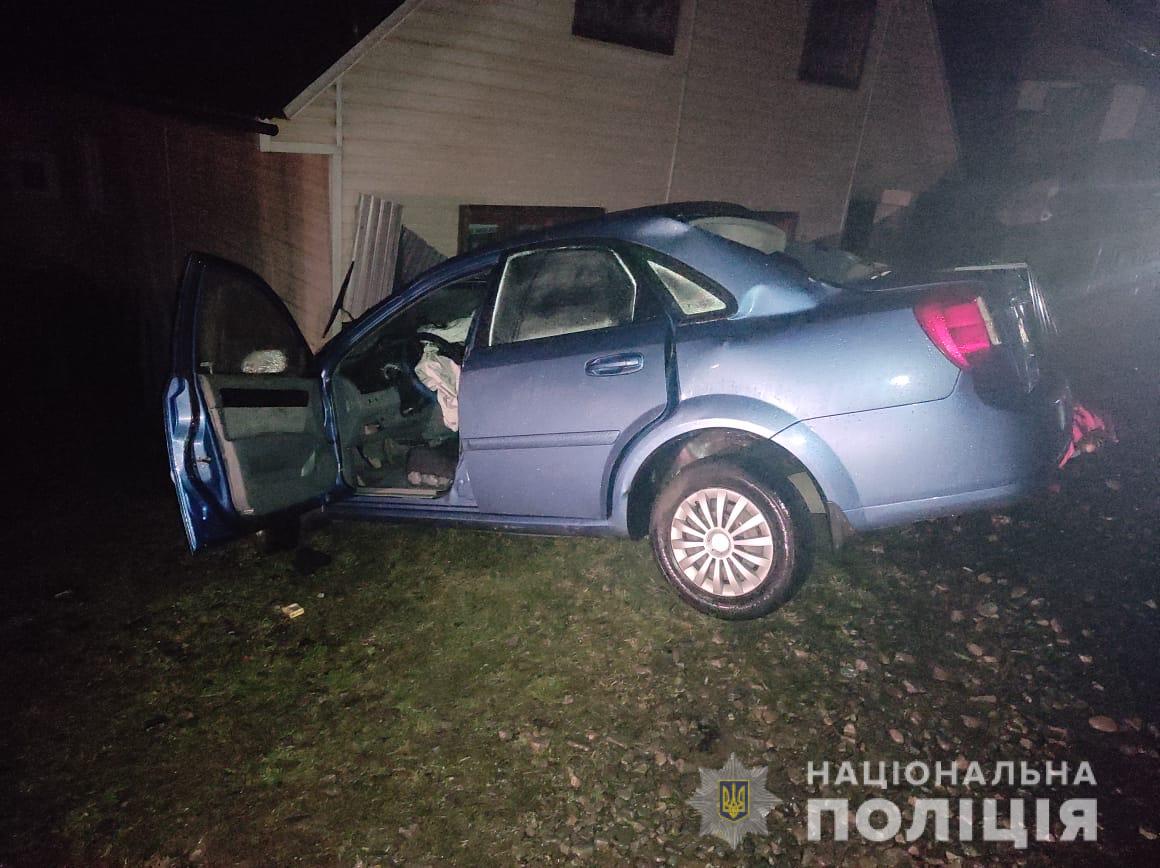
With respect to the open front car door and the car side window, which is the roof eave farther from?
the car side window

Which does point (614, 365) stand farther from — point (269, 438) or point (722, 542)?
point (269, 438)

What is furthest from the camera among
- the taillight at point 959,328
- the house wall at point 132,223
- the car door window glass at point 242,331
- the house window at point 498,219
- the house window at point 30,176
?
the house window at point 30,176

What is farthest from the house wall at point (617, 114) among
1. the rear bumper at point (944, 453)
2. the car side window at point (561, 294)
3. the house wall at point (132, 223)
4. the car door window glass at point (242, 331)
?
the rear bumper at point (944, 453)

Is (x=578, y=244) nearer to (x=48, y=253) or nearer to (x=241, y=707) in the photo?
(x=241, y=707)

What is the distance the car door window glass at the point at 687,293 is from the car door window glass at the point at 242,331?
2194mm

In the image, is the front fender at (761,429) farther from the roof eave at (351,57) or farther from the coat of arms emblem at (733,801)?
the roof eave at (351,57)

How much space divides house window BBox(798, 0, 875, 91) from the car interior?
25.6ft

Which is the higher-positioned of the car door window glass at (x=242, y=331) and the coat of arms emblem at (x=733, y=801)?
the car door window glass at (x=242, y=331)

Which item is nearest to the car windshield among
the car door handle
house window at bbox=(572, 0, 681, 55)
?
the car door handle

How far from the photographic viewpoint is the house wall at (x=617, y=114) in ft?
23.3

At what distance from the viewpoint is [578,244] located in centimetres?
378

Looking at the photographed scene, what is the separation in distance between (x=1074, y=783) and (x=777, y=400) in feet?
6.21

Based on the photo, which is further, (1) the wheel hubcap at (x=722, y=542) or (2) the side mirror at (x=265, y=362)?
(2) the side mirror at (x=265, y=362)

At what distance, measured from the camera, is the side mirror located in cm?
417
